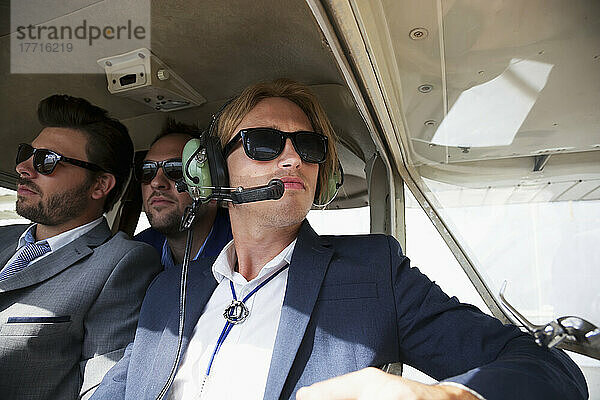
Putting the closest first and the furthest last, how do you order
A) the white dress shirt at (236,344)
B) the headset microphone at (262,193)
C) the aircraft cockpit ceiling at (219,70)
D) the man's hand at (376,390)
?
the man's hand at (376,390)
the white dress shirt at (236,344)
the headset microphone at (262,193)
the aircraft cockpit ceiling at (219,70)

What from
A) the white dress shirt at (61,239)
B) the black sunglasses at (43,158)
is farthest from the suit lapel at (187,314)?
the black sunglasses at (43,158)

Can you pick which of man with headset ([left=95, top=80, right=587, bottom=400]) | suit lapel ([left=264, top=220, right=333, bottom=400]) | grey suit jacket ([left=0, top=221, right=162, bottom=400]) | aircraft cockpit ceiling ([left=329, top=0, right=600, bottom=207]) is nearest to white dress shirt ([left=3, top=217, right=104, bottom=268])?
grey suit jacket ([left=0, top=221, right=162, bottom=400])

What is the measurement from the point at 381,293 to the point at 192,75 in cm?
140

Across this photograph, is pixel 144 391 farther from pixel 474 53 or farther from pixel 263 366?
pixel 474 53

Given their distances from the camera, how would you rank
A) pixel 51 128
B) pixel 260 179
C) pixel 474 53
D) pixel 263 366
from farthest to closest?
pixel 51 128
pixel 260 179
pixel 263 366
pixel 474 53

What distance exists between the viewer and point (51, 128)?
208 cm

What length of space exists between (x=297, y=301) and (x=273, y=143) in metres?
0.51

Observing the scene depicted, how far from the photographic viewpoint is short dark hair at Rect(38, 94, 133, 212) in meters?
2.09

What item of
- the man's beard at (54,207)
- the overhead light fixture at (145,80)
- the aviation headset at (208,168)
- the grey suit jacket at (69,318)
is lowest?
the grey suit jacket at (69,318)

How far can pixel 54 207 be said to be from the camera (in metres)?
1.94

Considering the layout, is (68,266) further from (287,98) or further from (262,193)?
(287,98)

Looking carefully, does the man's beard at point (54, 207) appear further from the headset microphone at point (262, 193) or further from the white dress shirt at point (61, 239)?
the headset microphone at point (262, 193)

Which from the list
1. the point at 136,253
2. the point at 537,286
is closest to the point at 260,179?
the point at 136,253

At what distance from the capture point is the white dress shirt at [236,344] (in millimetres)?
1228
